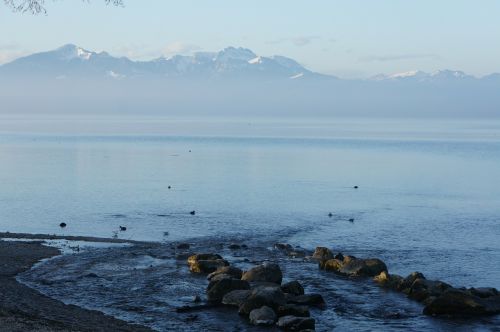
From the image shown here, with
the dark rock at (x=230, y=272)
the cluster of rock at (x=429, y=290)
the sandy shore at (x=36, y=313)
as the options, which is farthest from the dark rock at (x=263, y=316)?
the cluster of rock at (x=429, y=290)

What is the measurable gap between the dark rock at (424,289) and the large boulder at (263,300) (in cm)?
592

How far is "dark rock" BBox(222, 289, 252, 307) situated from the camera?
93.3 feet

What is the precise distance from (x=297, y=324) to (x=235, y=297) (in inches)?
147

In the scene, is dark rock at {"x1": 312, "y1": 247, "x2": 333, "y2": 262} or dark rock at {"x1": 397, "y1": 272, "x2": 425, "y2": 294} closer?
dark rock at {"x1": 397, "y1": 272, "x2": 425, "y2": 294}

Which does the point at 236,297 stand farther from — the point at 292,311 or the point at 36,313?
the point at 36,313

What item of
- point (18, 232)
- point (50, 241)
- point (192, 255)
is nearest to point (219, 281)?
point (192, 255)

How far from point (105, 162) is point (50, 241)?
7108cm

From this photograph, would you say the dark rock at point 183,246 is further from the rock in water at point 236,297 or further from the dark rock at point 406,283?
the dark rock at point 406,283

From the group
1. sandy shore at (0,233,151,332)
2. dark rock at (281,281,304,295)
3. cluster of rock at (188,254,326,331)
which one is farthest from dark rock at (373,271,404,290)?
sandy shore at (0,233,151,332)

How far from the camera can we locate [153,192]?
7344 centimetres

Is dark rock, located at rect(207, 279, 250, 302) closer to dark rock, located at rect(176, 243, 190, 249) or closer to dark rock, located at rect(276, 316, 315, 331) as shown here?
dark rock, located at rect(276, 316, 315, 331)

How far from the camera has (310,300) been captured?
94.8 feet

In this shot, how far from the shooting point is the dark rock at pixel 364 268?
34.3 meters

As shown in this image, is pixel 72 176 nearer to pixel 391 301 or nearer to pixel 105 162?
pixel 105 162
